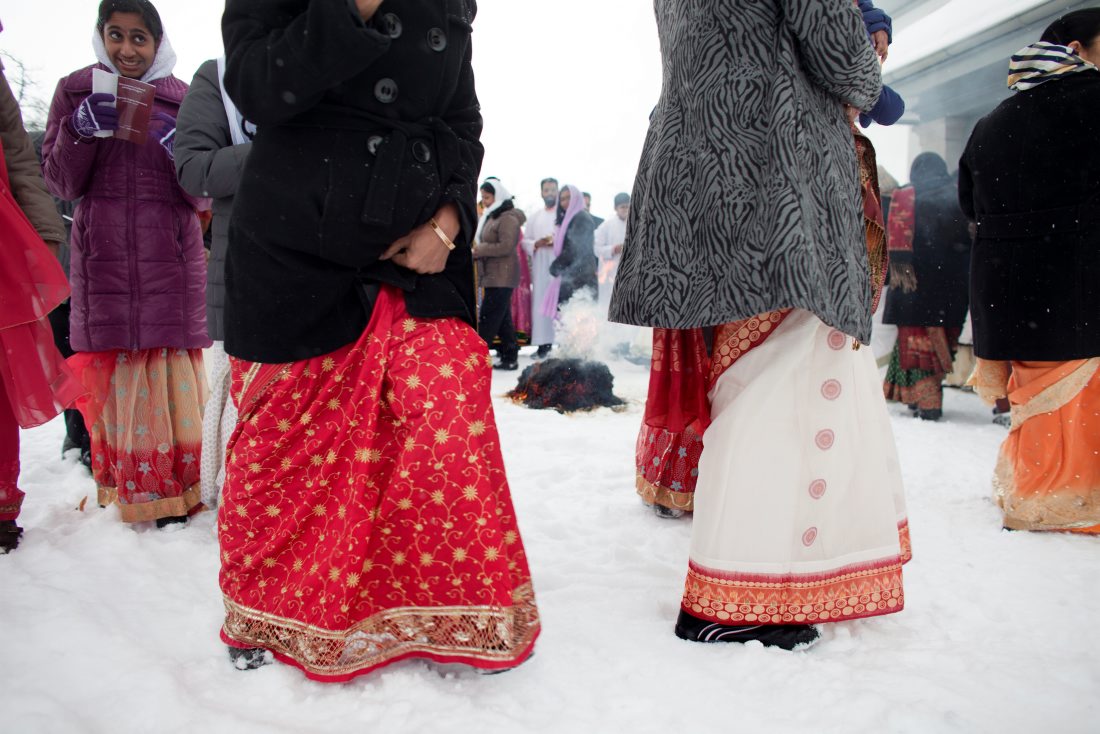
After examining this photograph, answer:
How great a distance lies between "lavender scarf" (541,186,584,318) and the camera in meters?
9.40

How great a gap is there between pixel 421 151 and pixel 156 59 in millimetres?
2038

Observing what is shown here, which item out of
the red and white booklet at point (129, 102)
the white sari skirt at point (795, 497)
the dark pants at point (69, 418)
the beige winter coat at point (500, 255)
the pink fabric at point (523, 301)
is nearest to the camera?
the white sari skirt at point (795, 497)

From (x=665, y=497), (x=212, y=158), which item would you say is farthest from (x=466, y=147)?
(x=665, y=497)

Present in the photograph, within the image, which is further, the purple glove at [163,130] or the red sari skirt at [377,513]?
the purple glove at [163,130]

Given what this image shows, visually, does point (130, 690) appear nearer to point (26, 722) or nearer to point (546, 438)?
point (26, 722)

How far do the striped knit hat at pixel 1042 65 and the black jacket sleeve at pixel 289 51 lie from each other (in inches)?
105

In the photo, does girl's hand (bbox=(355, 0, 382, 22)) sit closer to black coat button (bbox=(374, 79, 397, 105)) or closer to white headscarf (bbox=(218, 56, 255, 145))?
black coat button (bbox=(374, 79, 397, 105))

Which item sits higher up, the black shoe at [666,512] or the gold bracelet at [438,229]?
the gold bracelet at [438,229]

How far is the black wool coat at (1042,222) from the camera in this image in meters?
2.73

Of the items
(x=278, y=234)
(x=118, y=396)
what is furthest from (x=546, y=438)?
(x=278, y=234)

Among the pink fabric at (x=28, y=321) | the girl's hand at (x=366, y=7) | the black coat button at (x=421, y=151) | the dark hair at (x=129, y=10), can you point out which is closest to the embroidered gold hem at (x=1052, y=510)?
the black coat button at (x=421, y=151)

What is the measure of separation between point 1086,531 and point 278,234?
3058 mm

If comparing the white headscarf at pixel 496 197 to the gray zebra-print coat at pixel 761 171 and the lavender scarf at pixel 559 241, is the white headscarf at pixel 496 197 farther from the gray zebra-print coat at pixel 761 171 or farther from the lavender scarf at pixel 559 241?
the gray zebra-print coat at pixel 761 171

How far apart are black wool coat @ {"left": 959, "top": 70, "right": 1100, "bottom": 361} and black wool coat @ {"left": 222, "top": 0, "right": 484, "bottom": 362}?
2.40 m
